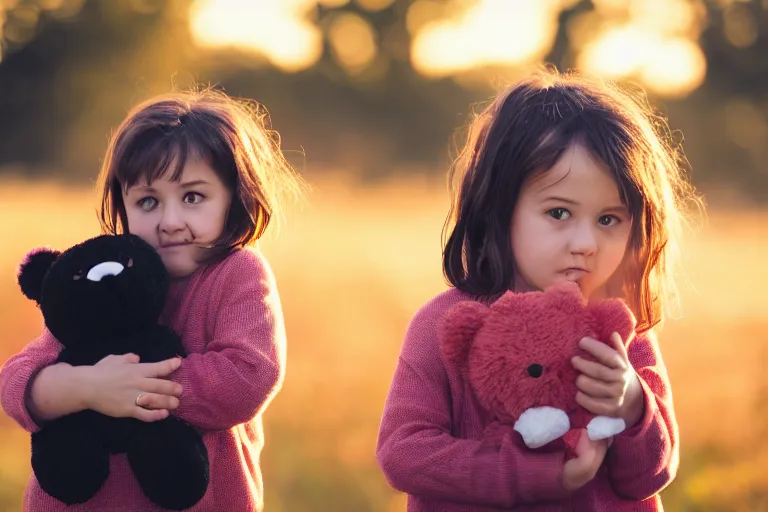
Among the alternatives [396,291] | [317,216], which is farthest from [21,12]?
[396,291]

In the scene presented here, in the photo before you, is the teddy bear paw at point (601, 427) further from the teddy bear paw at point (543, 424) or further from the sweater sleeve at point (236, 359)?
the sweater sleeve at point (236, 359)

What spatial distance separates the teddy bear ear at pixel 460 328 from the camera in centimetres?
168

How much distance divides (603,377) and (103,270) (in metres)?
0.91

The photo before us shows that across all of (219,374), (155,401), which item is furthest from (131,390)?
(219,374)

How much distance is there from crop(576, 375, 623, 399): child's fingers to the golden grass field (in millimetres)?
1539

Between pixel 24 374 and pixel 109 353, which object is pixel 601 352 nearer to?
pixel 109 353

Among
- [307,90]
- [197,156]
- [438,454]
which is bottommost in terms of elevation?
[438,454]

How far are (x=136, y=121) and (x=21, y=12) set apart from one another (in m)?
15.5

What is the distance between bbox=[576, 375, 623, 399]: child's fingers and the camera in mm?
1604

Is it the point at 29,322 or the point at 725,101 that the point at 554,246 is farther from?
the point at 725,101

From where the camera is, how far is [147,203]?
197cm

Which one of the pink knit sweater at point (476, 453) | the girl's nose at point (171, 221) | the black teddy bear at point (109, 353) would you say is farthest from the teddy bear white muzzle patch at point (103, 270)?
the pink knit sweater at point (476, 453)

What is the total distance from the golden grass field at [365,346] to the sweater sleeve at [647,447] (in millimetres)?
1266

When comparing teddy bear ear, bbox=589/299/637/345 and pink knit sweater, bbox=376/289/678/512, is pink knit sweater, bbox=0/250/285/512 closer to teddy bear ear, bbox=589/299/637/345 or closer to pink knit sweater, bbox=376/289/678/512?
pink knit sweater, bbox=376/289/678/512
